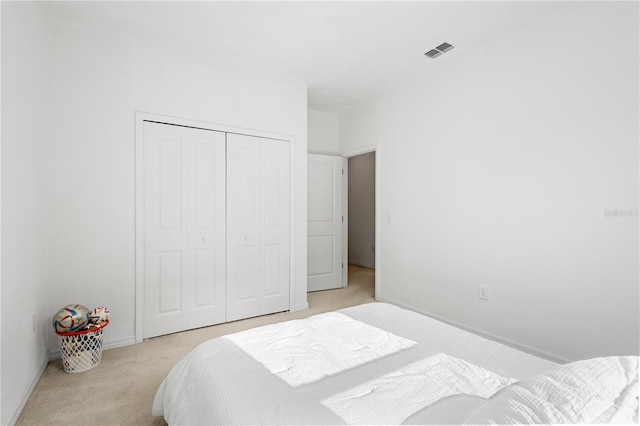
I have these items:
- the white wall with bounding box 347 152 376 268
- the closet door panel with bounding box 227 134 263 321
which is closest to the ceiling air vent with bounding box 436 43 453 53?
the closet door panel with bounding box 227 134 263 321

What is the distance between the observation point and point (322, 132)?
4.84 metres

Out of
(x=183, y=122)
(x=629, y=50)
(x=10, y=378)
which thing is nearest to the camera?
(x=10, y=378)

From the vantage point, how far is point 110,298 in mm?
2783

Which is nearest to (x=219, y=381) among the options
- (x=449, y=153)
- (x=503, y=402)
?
(x=503, y=402)

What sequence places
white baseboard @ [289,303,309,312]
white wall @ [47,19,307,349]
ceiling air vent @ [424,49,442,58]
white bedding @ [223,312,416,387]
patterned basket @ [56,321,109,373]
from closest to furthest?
white bedding @ [223,312,416,387]
patterned basket @ [56,321,109,373]
white wall @ [47,19,307,349]
ceiling air vent @ [424,49,442,58]
white baseboard @ [289,303,309,312]

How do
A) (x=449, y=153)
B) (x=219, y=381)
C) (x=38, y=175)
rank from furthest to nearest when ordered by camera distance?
(x=449, y=153) → (x=38, y=175) → (x=219, y=381)

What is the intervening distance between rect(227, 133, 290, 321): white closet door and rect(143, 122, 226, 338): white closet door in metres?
0.11

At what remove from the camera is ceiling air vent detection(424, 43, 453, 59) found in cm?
298

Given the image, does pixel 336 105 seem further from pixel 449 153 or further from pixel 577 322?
pixel 577 322

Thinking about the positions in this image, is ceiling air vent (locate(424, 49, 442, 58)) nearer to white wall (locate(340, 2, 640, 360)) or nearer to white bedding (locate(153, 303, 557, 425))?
white wall (locate(340, 2, 640, 360))

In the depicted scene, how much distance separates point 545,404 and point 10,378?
2.53 m

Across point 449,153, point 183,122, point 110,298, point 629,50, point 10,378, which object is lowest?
point 10,378

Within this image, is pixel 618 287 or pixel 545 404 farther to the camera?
pixel 618 287

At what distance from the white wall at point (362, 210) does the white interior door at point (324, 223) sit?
5.87ft
